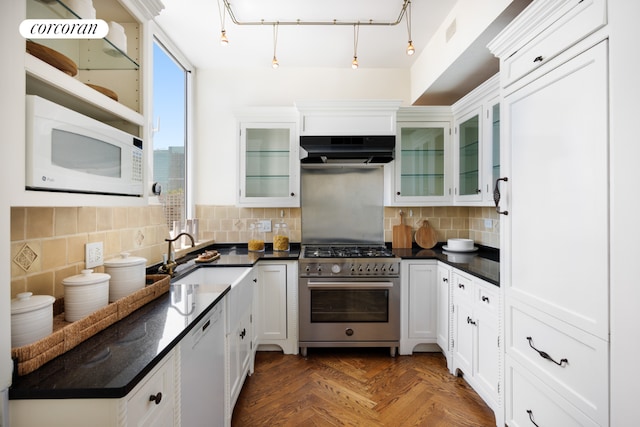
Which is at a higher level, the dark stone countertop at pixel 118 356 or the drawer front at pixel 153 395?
the dark stone countertop at pixel 118 356

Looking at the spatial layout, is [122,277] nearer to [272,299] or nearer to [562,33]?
[272,299]

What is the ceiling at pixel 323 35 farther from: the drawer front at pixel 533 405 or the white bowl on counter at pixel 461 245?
the drawer front at pixel 533 405

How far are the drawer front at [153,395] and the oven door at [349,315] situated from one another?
1.64 meters

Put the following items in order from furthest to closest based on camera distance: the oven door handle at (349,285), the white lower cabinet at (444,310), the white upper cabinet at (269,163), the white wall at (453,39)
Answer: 1. the white upper cabinet at (269,163)
2. the oven door handle at (349,285)
3. the white lower cabinet at (444,310)
4. the white wall at (453,39)

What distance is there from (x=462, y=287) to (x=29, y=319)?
7.97ft

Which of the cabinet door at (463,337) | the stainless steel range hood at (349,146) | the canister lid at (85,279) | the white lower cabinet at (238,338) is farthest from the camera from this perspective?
the stainless steel range hood at (349,146)

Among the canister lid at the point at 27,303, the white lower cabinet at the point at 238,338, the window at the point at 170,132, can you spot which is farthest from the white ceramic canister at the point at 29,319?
the window at the point at 170,132

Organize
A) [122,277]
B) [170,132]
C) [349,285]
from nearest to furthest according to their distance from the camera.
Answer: [122,277] → [349,285] → [170,132]

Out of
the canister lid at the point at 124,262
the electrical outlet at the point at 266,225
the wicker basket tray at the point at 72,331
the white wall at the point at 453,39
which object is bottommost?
the wicker basket tray at the point at 72,331

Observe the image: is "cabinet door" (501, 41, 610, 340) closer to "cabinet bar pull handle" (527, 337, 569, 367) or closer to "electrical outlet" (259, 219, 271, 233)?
"cabinet bar pull handle" (527, 337, 569, 367)

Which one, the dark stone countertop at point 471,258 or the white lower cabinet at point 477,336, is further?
the dark stone countertop at point 471,258

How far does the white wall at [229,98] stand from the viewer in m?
3.18

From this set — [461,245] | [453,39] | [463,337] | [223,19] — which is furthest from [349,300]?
[223,19]

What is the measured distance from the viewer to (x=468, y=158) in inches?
104
